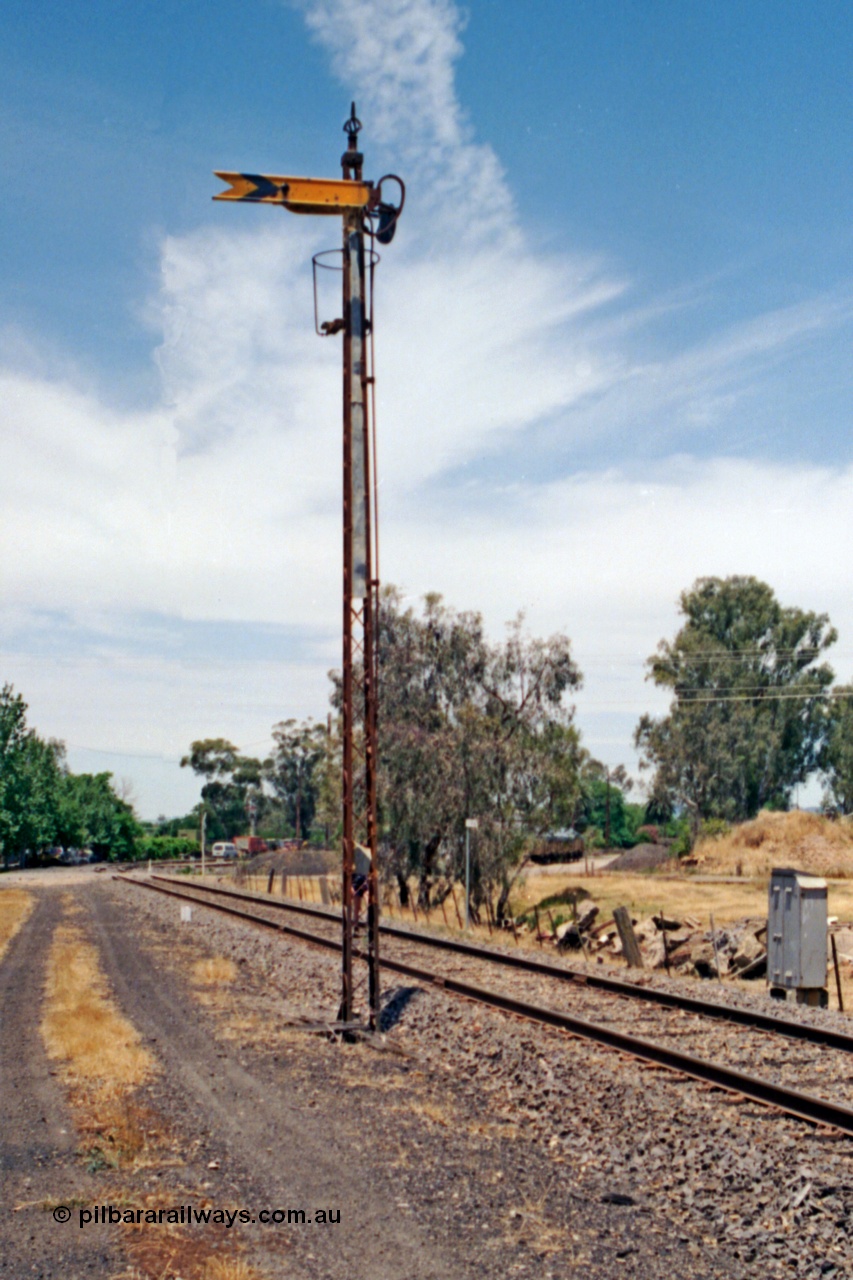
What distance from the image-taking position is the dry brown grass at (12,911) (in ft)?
84.3

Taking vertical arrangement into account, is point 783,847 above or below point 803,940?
above

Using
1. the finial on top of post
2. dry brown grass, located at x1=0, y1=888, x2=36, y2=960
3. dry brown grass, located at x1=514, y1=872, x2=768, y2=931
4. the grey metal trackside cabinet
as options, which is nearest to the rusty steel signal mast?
the finial on top of post

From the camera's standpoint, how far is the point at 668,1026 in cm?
1334

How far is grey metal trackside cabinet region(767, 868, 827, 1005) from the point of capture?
16344mm

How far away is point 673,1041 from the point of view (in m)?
12.4

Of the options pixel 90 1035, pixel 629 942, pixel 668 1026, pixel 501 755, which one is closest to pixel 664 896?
pixel 501 755

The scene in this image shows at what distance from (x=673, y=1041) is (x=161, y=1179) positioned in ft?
22.8

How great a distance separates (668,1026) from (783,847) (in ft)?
157

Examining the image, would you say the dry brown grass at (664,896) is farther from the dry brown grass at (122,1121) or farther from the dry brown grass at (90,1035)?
the dry brown grass at (122,1121)

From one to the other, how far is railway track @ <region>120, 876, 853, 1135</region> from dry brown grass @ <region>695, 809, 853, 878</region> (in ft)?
124

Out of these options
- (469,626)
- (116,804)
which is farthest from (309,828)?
(469,626)

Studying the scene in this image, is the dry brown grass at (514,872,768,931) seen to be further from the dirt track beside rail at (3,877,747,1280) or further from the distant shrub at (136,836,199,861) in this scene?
the distant shrub at (136,836,199,861)

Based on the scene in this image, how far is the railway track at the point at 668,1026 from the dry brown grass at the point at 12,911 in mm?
8552

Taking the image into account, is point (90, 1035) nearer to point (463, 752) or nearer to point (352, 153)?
point (352, 153)
